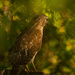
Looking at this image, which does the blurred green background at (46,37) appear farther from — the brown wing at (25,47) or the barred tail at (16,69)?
the barred tail at (16,69)

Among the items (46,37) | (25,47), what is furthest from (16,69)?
(46,37)

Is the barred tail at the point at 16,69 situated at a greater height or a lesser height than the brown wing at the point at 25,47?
lesser

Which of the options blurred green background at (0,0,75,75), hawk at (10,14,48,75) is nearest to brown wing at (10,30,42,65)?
hawk at (10,14,48,75)

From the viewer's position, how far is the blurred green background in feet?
22.2

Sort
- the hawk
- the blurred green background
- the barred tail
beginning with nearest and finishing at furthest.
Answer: the barred tail < the hawk < the blurred green background

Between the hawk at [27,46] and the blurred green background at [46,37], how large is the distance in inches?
45.3

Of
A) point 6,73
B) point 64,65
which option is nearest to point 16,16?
point 64,65

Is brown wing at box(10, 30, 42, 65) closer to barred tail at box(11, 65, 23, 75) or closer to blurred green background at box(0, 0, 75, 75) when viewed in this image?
barred tail at box(11, 65, 23, 75)

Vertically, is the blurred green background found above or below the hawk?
below

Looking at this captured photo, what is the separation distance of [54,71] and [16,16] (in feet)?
6.03

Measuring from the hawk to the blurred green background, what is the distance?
3.77 ft

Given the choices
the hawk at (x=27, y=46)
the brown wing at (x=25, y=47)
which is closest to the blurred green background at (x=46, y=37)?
the hawk at (x=27, y=46)

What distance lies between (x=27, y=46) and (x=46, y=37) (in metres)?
1.99

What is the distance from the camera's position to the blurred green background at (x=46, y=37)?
6762mm
